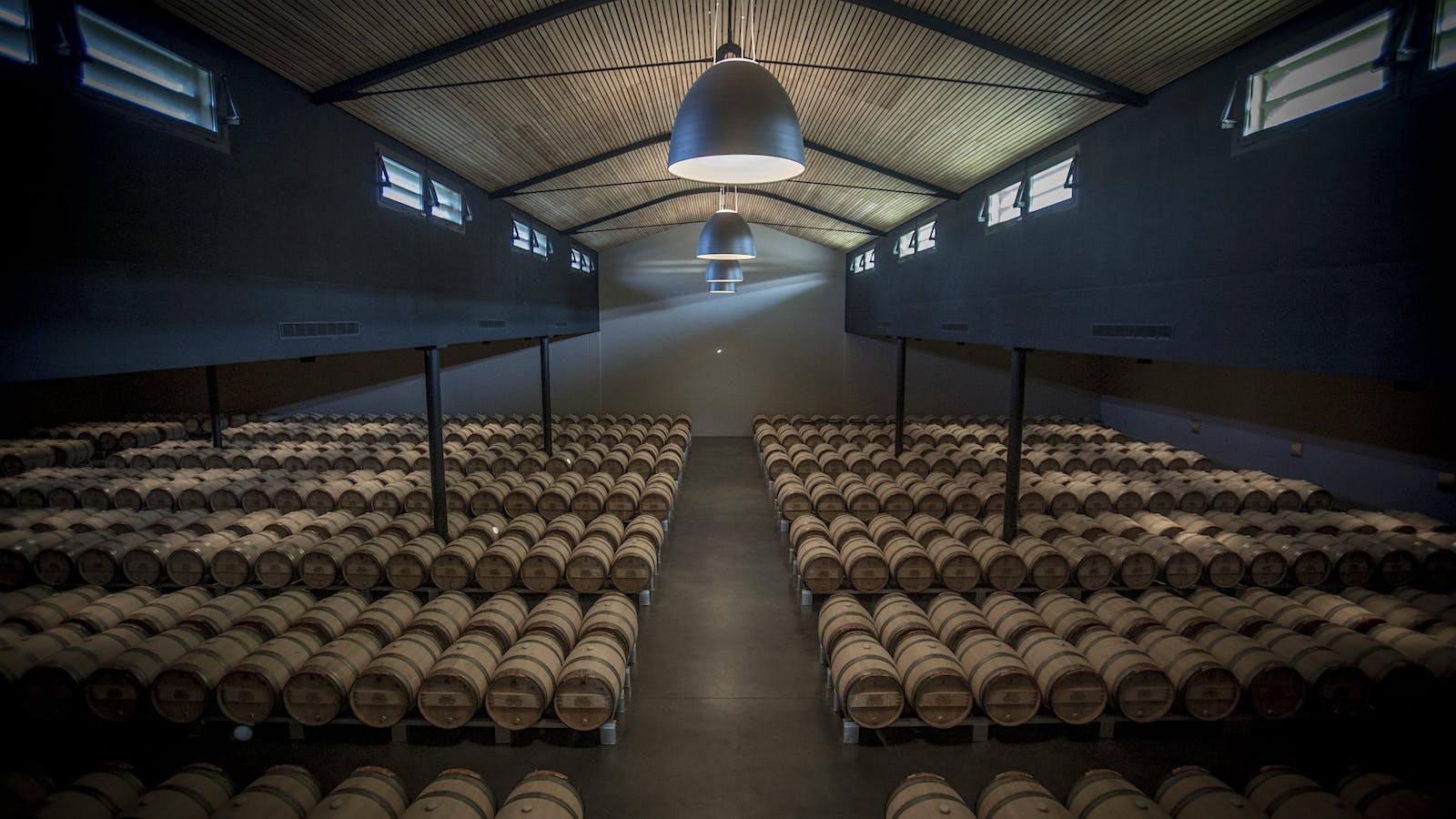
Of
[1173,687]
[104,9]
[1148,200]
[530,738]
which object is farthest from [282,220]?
[1173,687]

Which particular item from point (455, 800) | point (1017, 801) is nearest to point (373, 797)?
point (455, 800)

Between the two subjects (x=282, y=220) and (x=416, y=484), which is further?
(x=416, y=484)

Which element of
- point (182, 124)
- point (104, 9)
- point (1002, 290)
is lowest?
point (1002, 290)

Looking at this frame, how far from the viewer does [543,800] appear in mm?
4516

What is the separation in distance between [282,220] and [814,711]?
6.59m

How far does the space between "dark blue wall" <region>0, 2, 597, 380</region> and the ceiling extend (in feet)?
1.99

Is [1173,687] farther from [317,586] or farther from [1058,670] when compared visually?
[317,586]

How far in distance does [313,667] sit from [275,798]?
1.89 metres

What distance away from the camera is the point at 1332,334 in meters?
4.18

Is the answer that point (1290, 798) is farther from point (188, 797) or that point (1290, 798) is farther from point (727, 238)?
point (188, 797)

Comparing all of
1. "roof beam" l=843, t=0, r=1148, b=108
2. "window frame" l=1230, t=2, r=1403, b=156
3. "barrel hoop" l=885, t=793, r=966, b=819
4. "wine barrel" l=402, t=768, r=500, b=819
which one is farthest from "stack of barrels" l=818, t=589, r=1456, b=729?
"roof beam" l=843, t=0, r=1148, b=108

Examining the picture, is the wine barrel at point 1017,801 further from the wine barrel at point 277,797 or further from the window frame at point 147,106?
the window frame at point 147,106

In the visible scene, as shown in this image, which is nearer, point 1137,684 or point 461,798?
point 461,798

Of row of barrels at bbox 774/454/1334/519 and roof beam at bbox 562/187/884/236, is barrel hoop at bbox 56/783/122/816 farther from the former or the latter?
roof beam at bbox 562/187/884/236
